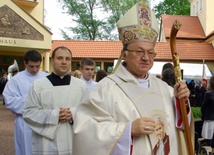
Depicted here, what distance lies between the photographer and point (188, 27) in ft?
111

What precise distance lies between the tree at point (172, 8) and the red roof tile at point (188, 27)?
23.8 feet

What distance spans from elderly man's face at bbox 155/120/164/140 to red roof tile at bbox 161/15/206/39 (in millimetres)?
30181

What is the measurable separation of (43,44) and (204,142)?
606 inches

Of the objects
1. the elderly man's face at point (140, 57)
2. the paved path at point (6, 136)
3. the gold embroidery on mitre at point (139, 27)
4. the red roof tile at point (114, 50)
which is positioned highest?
the red roof tile at point (114, 50)

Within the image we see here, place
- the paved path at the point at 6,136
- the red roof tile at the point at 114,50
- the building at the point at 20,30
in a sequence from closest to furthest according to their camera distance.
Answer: the paved path at the point at 6,136, the building at the point at 20,30, the red roof tile at the point at 114,50

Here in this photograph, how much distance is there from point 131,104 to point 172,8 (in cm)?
4168

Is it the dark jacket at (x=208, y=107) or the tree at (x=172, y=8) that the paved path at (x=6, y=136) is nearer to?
the dark jacket at (x=208, y=107)

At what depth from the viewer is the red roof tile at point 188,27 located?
32.4 metres

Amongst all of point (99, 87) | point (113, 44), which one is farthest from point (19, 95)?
point (113, 44)

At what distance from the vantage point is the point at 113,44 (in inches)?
1005

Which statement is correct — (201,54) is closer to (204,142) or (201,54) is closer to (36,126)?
(204,142)

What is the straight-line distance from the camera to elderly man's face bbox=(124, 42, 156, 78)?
2572 mm

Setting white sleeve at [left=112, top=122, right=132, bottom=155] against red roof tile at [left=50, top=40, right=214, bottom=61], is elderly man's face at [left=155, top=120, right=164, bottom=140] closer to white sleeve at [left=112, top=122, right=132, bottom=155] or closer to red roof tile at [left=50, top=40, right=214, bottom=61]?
white sleeve at [left=112, top=122, right=132, bottom=155]

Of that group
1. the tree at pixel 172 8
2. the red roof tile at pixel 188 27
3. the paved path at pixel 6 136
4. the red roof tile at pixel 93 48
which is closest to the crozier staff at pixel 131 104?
the paved path at pixel 6 136
